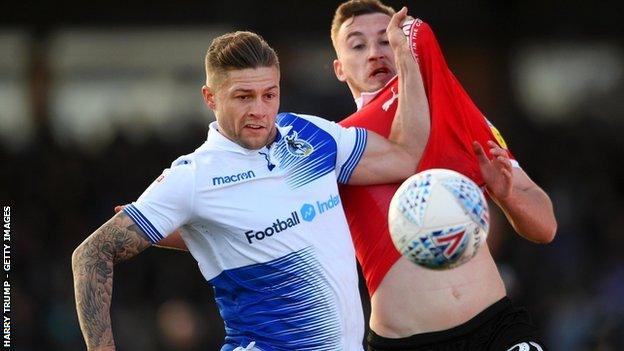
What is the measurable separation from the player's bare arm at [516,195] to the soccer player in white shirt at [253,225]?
79 cm

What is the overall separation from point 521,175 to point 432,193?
136cm

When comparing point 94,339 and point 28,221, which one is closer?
point 94,339

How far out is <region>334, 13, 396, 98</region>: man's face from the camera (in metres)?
6.47

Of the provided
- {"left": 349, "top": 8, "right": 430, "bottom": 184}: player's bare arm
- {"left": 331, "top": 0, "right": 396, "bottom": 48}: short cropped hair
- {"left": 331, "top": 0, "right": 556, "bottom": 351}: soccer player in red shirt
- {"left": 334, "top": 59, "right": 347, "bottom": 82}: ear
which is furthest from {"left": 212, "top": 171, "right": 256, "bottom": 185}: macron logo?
{"left": 331, "top": 0, "right": 396, "bottom": 48}: short cropped hair

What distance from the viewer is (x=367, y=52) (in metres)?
6.50

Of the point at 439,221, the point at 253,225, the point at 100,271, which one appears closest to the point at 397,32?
the point at 253,225

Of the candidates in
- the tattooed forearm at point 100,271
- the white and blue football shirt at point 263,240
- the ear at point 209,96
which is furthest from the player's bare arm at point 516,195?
the tattooed forearm at point 100,271

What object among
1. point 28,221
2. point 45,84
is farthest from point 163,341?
point 45,84

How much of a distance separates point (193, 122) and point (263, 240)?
7686 millimetres

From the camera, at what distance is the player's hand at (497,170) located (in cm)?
585

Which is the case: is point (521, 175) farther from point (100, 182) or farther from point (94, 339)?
point (100, 182)

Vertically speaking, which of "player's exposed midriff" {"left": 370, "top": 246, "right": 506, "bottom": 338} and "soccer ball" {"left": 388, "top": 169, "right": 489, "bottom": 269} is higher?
"soccer ball" {"left": 388, "top": 169, "right": 489, "bottom": 269}

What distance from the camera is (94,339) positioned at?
5.27 meters

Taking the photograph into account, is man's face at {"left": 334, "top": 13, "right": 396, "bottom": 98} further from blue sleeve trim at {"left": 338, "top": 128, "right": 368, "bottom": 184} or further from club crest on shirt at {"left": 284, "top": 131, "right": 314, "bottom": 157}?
club crest on shirt at {"left": 284, "top": 131, "right": 314, "bottom": 157}
